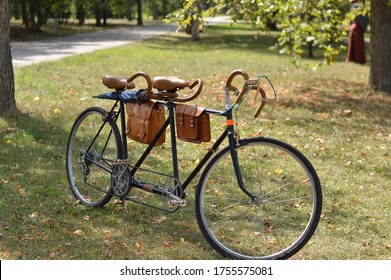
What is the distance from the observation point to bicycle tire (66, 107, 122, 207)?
597 centimetres

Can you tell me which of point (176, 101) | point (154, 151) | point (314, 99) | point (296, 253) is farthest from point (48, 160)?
point (314, 99)

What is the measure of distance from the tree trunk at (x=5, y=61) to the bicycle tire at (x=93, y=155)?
392cm

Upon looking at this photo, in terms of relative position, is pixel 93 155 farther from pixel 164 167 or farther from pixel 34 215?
pixel 164 167

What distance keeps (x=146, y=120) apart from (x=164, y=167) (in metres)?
2.40

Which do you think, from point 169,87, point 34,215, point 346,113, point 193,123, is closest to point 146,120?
point 169,87

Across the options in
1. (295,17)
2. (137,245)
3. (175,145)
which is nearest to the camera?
(137,245)

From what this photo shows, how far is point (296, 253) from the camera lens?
5.25 meters

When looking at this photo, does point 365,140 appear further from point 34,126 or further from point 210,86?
point 210,86

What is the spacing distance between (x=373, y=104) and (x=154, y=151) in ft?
21.9

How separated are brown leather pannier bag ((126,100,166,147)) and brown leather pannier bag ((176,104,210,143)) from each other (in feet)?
1.15

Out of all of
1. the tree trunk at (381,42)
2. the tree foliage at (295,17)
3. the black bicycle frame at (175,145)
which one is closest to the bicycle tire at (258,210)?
the black bicycle frame at (175,145)

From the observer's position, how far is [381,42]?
14.9 metres

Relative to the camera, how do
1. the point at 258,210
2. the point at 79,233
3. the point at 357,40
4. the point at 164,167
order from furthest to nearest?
the point at 357,40 < the point at 164,167 < the point at 258,210 < the point at 79,233

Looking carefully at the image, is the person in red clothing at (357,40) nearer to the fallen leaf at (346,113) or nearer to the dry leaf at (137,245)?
the fallen leaf at (346,113)
